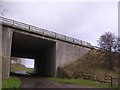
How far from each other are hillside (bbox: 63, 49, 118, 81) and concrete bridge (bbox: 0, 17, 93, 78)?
44.7 inches

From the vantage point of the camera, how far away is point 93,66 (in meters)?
41.3

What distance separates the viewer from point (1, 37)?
29484 mm

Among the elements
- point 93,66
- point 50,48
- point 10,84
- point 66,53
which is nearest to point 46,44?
point 50,48

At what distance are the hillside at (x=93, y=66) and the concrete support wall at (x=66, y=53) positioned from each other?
2.64 feet

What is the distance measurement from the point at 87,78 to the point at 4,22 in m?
13.4

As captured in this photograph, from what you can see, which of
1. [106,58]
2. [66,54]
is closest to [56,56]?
[66,54]

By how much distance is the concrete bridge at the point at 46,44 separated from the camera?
98.9 feet

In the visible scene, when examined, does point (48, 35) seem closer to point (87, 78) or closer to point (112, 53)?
point (87, 78)

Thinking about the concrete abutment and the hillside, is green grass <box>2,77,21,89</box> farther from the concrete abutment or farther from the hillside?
the hillside

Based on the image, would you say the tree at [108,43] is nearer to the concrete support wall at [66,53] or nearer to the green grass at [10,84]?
A: the concrete support wall at [66,53]

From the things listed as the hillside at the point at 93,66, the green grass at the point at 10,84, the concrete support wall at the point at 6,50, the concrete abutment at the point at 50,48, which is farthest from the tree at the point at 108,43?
the green grass at the point at 10,84

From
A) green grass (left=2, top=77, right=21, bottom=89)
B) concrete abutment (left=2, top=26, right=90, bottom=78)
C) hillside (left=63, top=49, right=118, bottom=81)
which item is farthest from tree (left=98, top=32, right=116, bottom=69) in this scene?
green grass (left=2, top=77, right=21, bottom=89)

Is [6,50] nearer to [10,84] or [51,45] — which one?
[10,84]

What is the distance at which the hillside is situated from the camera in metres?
35.9
